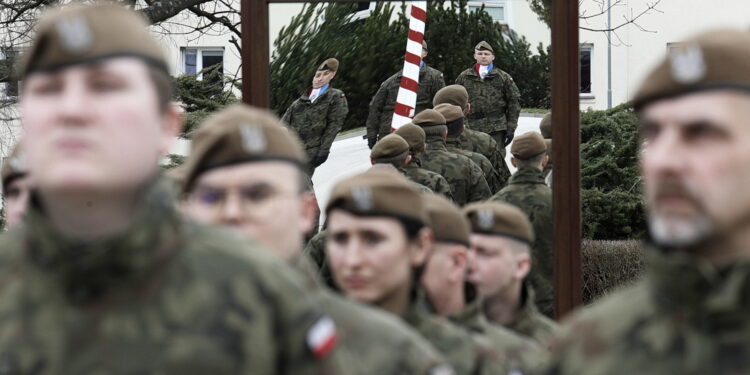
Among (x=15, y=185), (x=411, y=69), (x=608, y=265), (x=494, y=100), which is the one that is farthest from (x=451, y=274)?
(x=608, y=265)

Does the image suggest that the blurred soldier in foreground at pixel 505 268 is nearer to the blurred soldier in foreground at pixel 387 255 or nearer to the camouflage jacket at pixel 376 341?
the blurred soldier in foreground at pixel 387 255

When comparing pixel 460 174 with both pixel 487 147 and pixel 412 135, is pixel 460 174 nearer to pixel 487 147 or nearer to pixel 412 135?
pixel 487 147

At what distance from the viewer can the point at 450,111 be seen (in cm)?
1103

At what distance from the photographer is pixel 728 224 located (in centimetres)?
316

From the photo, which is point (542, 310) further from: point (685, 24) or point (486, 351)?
point (685, 24)

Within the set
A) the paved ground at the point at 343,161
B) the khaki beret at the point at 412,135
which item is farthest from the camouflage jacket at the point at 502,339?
the khaki beret at the point at 412,135

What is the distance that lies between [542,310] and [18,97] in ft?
29.1

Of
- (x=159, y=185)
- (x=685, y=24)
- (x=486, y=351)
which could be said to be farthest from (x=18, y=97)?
(x=685, y=24)

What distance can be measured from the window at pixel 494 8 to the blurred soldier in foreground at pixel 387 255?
12.8 feet

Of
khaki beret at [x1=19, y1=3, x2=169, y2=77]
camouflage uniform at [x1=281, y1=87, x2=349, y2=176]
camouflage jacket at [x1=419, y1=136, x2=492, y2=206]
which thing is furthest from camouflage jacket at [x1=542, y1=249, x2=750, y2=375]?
camouflage jacket at [x1=419, y1=136, x2=492, y2=206]

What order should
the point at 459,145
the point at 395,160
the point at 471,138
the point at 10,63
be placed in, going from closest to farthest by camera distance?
the point at 395,160 → the point at 459,145 → the point at 471,138 → the point at 10,63

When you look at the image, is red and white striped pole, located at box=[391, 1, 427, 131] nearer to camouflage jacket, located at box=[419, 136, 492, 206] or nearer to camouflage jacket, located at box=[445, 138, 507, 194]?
camouflage jacket, located at box=[419, 136, 492, 206]

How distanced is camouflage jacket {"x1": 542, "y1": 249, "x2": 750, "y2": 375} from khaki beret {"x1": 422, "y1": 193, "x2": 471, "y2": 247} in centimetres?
254

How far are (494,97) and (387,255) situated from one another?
5037mm
